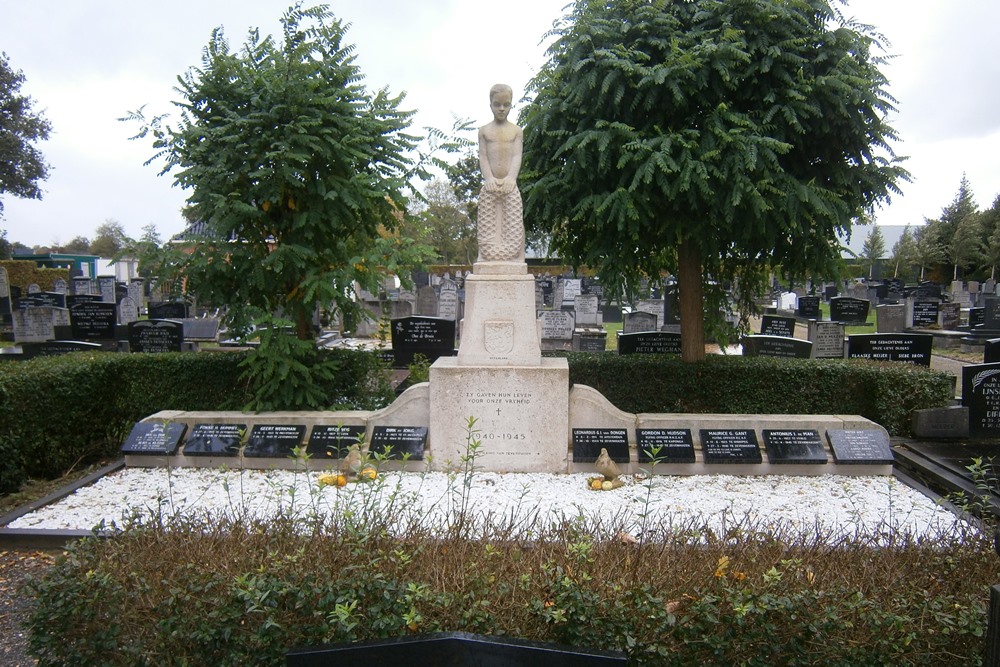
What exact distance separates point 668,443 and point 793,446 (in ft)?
4.05

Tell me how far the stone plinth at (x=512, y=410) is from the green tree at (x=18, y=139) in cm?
3409

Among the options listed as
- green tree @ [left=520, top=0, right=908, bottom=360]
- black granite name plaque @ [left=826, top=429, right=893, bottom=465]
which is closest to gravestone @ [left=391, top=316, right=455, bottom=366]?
green tree @ [left=520, top=0, right=908, bottom=360]

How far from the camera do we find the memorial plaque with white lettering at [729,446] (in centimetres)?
634

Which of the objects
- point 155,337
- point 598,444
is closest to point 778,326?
point 598,444

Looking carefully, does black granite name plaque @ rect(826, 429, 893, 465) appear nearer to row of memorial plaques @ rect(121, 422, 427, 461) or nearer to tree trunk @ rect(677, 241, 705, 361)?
tree trunk @ rect(677, 241, 705, 361)

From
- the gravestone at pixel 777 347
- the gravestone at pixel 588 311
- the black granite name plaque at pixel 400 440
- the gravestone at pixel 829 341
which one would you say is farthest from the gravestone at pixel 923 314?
the black granite name plaque at pixel 400 440

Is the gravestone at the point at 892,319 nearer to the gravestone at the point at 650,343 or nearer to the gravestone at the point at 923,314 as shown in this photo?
the gravestone at the point at 923,314

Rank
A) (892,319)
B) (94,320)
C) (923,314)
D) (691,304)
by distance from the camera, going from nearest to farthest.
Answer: (691,304)
(94,320)
(892,319)
(923,314)

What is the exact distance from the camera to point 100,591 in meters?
2.83

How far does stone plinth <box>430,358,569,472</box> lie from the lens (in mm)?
6469

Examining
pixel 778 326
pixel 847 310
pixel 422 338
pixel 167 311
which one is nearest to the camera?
pixel 422 338

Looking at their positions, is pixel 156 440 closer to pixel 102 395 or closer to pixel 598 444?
pixel 102 395

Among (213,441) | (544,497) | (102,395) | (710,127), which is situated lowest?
(544,497)

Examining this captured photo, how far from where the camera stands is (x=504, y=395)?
6.49 meters
